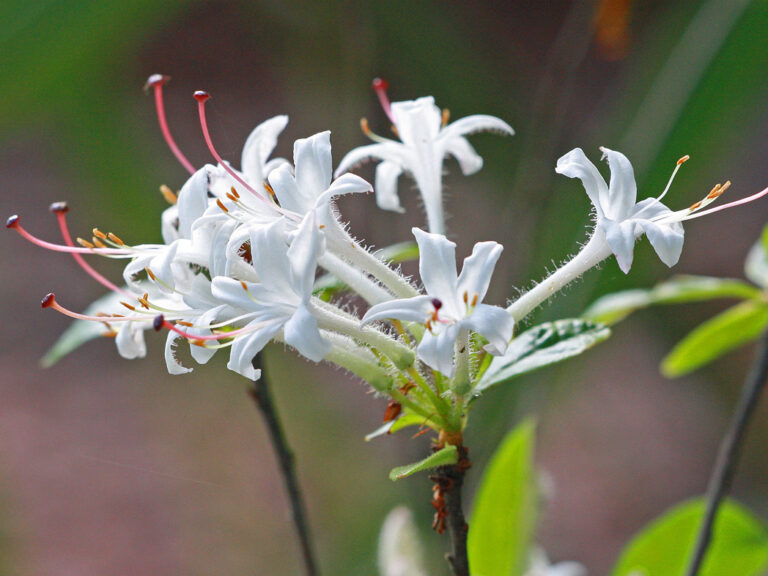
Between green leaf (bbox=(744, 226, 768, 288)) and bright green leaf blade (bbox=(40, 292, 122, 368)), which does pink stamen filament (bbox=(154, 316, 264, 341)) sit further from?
green leaf (bbox=(744, 226, 768, 288))

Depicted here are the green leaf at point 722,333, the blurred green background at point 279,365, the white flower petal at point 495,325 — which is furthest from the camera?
the blurred green background at point 279,365

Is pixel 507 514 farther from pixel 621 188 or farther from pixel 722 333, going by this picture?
pixel 621 188

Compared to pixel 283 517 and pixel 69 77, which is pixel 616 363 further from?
pixel 69 77

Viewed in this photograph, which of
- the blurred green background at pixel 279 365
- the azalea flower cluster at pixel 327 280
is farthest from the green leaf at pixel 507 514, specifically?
the blurred green background at pixel 279 365

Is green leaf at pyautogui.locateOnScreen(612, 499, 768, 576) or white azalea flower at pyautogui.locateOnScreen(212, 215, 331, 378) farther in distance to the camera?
green leaf at pyautogui.locateOnScreen(612, 499, 768, 576)

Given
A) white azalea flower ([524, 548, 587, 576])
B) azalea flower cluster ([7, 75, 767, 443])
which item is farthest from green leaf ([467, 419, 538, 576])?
azalea flower cluster ([7, 75, 767, 443])

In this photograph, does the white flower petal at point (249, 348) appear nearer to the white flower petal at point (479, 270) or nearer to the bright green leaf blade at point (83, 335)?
the white flower petal at point (479, 270)

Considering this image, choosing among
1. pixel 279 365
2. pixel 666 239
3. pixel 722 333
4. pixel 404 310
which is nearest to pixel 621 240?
pixel 666 239
